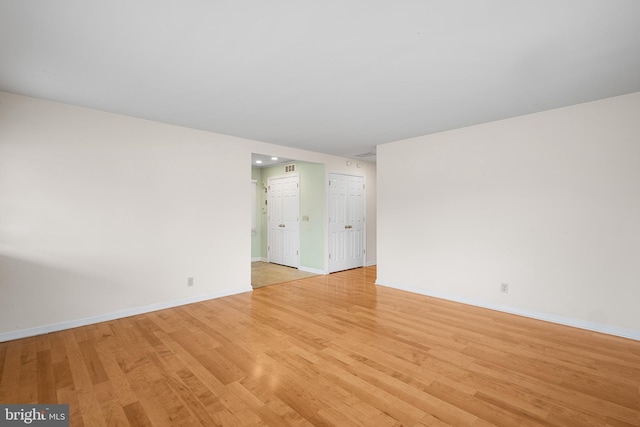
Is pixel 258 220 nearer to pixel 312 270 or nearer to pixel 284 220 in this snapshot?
pixel 284 220

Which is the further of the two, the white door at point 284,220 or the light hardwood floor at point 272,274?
the white door at point 284,220

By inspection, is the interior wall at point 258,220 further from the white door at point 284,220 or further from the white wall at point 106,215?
the white wall at point 106,215

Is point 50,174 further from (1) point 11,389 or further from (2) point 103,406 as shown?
(2) point 103,406

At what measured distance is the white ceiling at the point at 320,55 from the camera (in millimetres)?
1726

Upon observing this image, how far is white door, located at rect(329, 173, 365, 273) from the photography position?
6129 millimetres

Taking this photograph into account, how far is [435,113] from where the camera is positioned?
3516mm

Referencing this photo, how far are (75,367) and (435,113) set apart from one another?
4.51m

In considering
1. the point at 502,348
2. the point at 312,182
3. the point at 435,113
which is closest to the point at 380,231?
the point at 312,182

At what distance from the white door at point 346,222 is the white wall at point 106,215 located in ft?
7.09
